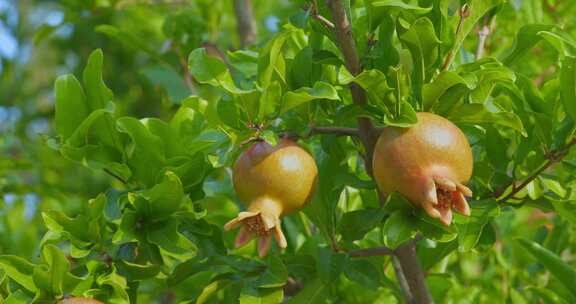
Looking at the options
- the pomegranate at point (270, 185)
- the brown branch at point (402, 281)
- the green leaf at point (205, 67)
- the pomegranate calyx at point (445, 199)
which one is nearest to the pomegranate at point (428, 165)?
the pomegranate calyx at point (445, 199)

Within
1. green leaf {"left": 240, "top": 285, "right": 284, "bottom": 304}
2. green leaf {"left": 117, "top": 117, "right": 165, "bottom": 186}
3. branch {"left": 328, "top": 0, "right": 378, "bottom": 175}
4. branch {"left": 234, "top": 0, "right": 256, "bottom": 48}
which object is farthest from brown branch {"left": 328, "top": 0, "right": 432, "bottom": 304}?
branch {"left": 234, "top": 0, "right": 256, "bottom": 48}

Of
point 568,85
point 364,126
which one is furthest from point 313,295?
point 568,85

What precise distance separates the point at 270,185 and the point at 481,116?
0.30 meters

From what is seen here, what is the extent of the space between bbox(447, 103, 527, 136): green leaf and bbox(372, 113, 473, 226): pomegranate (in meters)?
0.08

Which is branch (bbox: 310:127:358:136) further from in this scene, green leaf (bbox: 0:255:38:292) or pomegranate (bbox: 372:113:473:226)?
green leaf (bbox: 0:255:38:292)

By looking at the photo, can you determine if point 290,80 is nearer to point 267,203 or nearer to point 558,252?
point 267,203

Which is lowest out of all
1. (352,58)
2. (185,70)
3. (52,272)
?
(185,70)

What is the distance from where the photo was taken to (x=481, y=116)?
1135mm

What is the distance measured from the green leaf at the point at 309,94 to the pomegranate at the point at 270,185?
2.2 inches

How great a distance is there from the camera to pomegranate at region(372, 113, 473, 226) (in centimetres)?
102

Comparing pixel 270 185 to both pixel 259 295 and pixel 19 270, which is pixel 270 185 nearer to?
pixel 259 295

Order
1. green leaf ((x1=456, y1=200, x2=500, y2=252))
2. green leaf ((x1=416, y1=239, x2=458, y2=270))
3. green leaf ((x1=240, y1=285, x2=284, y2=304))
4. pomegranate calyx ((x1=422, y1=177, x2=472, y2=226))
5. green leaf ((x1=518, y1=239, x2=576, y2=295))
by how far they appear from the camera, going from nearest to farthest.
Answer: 1. pomegranate calyx ((x1=422, y1=177, x2=472, y2=226))
2. green leaf ((x1=456, y1=200, x2=500, y2=252))
3. green leaf ((x1=240, y1=285, x2=284, y2=304))
4. green leaf ((x1=518, y1=239, x2=576, y2=295))
5. green leaf ((x1=416, y1=239, x2=458, y2=270))

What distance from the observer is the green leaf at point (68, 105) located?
1279 millimetres

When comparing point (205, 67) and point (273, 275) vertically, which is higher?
point (205, 67)
